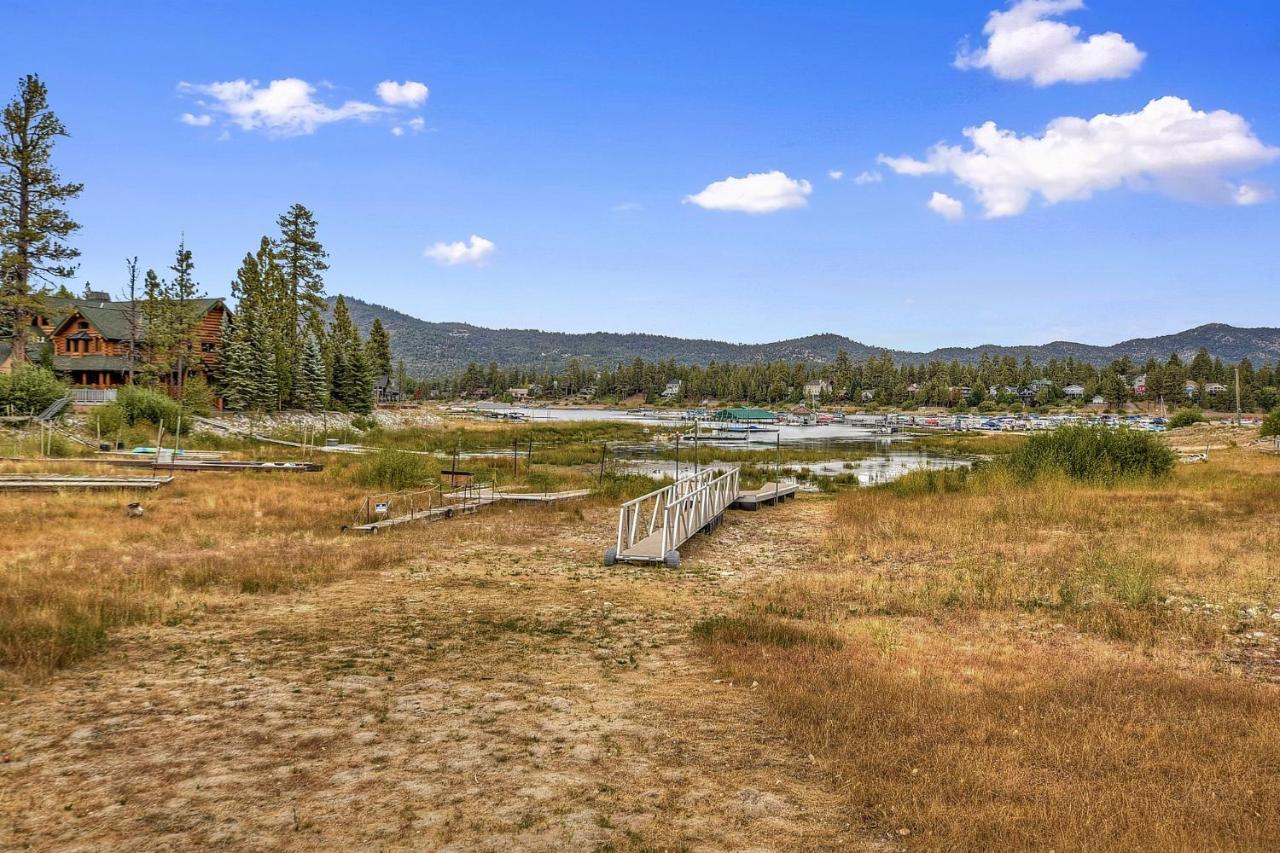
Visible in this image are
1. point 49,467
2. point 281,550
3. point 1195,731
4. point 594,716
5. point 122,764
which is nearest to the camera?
point 122,764

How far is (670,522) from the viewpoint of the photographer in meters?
19.6

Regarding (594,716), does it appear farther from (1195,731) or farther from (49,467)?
(49,467)

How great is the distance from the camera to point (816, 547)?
65.5ft

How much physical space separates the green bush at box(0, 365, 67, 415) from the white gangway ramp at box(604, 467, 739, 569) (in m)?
35.5

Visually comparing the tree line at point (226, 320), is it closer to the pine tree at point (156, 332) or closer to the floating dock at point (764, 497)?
the pine tree at point (156, 332)

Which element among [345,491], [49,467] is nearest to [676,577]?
[345,491]

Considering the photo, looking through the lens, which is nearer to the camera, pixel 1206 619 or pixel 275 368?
pixel 1206 619

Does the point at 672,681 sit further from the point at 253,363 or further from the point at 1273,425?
the point at 1273,425

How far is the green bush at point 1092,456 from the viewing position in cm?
3088

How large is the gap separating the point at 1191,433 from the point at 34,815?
10475cm

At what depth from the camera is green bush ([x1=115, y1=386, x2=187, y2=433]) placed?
42.7m

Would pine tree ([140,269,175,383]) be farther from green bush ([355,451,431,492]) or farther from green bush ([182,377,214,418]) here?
green bush ([355,451,431,492])

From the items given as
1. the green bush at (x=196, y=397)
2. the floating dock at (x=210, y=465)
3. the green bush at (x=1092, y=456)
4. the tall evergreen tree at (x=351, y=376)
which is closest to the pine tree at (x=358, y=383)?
the tall evergreen tree at (x=351, y=376)

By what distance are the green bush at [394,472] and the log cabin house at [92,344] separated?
3561 cm
